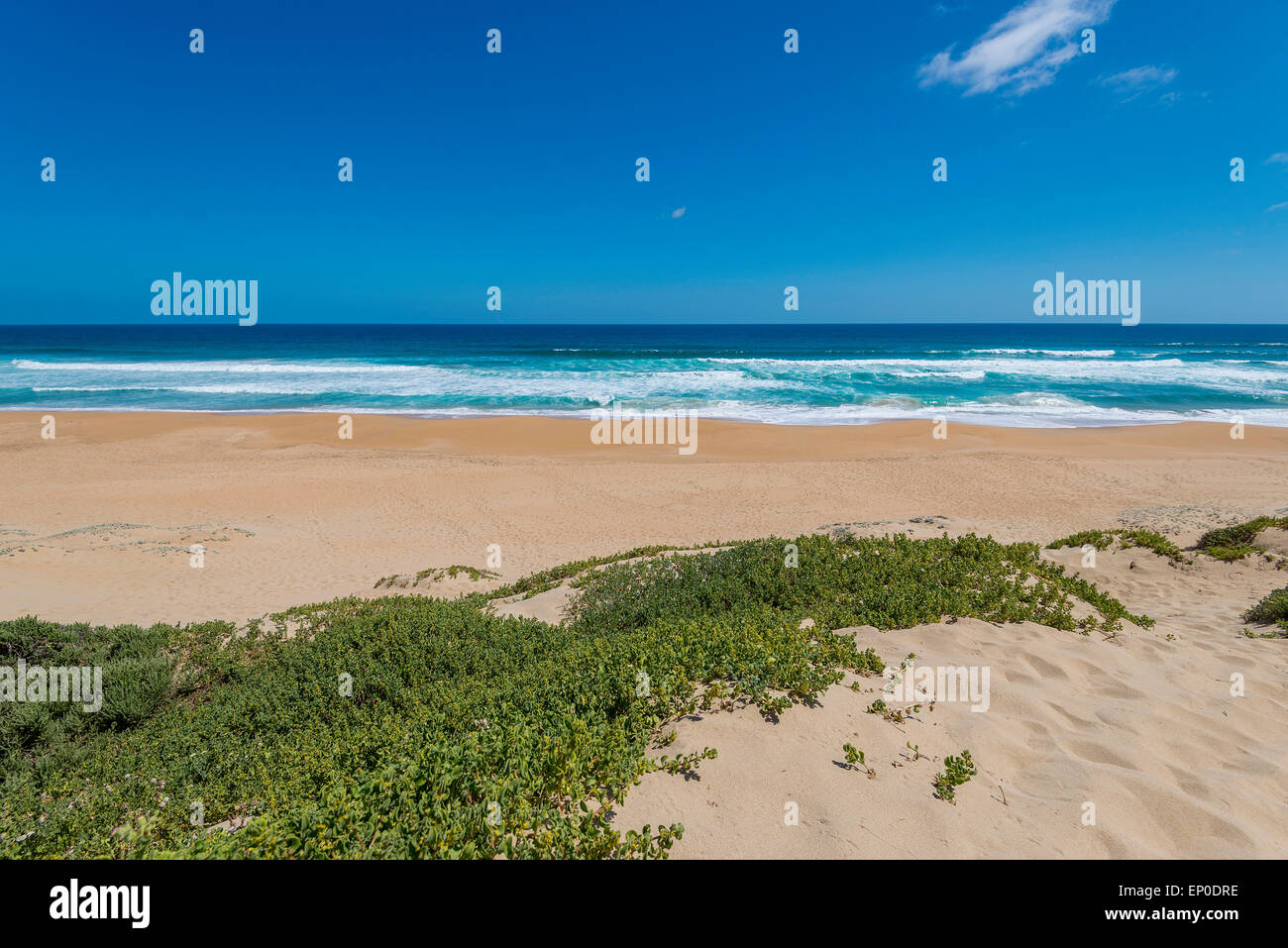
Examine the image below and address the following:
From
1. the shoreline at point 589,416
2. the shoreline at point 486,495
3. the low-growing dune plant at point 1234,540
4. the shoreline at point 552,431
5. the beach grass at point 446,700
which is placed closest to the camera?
the beach grass at point 446,700

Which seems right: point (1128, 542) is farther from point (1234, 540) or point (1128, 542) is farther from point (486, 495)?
point (486, 495)

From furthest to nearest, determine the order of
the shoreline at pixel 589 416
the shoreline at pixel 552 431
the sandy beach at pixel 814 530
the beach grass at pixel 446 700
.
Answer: the shoreline at pixel 589 416, the shoreline at pixel 552 431, the sandy beach at pixel 814 530, the beach grass at pixel 446 700

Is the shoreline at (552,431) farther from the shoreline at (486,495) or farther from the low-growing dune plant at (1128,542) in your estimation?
the low-growing dune plant at (1128,542)

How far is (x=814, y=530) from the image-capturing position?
44.2 ft

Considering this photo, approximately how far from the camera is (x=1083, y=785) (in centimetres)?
375

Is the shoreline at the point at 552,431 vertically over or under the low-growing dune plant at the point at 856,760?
over

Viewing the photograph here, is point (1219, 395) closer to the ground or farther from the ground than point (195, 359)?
closer to the ground

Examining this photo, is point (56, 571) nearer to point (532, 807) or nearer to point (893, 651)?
point (532, 807)

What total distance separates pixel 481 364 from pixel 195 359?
1191 inches

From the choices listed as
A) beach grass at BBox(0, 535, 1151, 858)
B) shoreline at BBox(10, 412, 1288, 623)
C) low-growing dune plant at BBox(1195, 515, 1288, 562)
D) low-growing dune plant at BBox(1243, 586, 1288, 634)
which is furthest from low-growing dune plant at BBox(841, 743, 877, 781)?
low-growing dune plant at BBox(1195, 515, 1288, 562)

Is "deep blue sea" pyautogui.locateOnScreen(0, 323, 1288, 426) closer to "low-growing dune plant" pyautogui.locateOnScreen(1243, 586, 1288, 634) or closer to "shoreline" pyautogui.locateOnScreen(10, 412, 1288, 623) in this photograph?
"shoreline" pyautogui.locateOnScreen(10, 412, 1288, 623)

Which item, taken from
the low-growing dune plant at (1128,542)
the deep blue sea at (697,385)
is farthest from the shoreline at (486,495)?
the deep blue sea at (697,385)

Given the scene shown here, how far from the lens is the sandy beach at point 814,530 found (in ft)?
11.5
